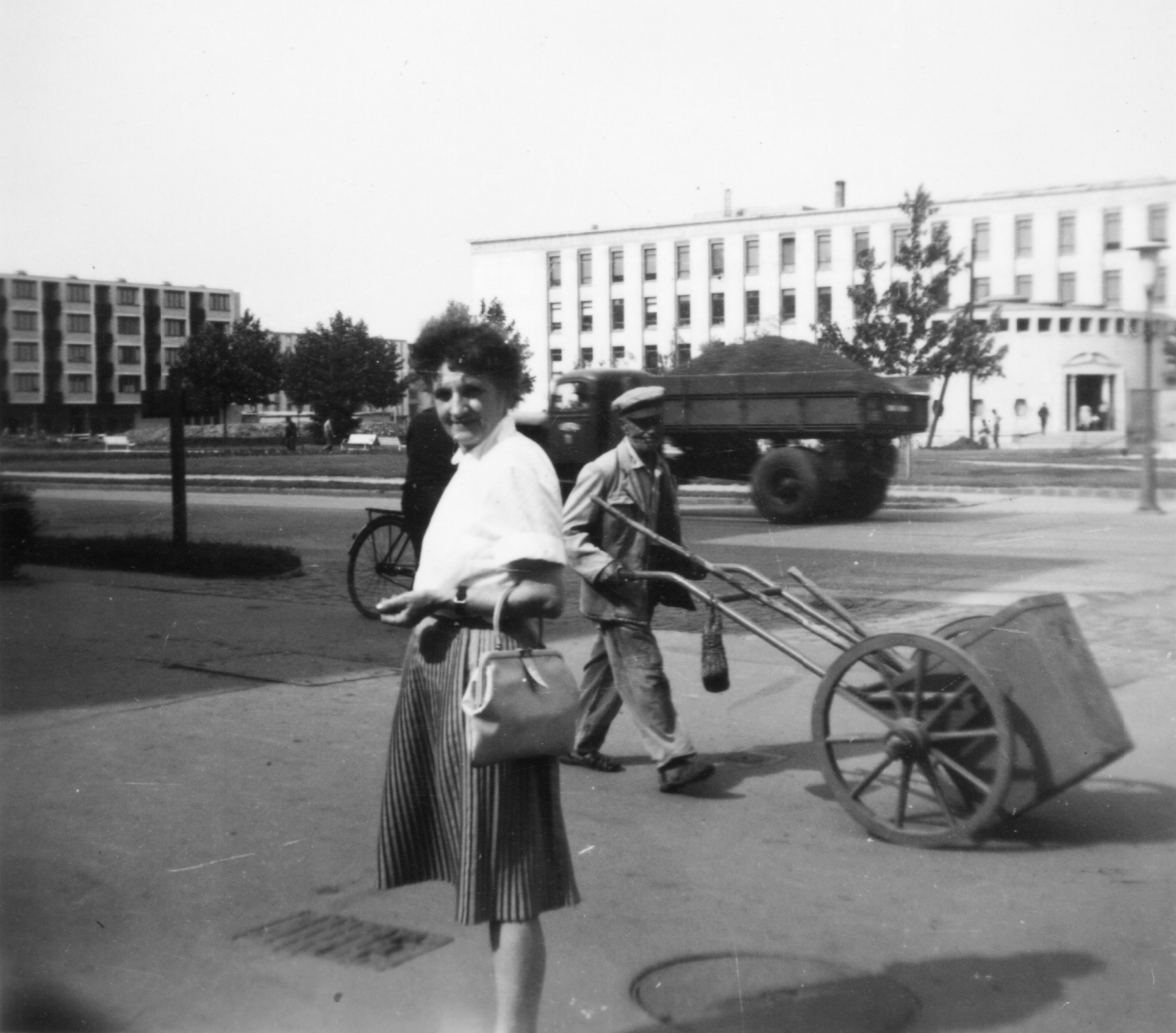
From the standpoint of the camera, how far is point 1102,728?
176 inches

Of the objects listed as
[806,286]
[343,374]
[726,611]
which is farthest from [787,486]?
[343,374]

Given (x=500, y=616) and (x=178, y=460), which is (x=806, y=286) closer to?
(x=178, y=460)

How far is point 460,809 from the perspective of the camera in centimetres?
304

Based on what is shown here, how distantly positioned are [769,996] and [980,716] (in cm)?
141

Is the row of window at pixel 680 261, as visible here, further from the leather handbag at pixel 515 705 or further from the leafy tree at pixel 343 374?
the leather handbag at pixel 515 705

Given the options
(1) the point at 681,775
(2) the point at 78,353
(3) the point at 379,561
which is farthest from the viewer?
(2) the point at 78,353

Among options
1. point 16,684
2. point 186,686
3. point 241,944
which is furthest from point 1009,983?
point 16,684

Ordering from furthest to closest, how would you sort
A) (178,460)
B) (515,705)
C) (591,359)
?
(591,359) → (178,460) → (515,705)

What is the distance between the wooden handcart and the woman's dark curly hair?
1.81m

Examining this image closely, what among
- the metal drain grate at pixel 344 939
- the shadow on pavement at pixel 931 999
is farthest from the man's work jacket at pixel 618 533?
the shadow on pavement at pixel 931 999

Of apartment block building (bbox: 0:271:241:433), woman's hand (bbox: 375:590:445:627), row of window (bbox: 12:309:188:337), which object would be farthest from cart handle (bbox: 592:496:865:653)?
row of window (bbox: 12:309:188:337)

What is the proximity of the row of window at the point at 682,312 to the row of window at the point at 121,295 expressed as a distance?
43.9ft

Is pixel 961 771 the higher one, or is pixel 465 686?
pixel 465 686

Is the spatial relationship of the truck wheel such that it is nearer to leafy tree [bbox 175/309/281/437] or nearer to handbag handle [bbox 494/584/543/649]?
leafy tree [bbox 175/309/281/437]
